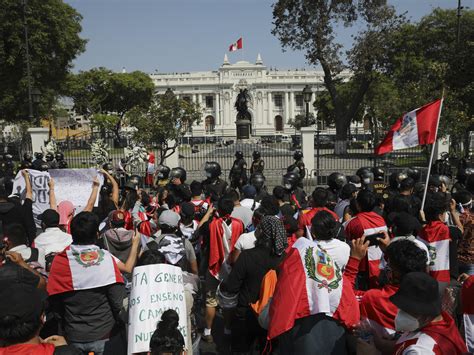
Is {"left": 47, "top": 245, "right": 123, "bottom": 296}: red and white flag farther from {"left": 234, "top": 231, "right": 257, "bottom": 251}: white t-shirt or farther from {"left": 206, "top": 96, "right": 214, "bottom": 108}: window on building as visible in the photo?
{"left": 206, "top": 96, "right": 214, "bottom": 108}: window on building

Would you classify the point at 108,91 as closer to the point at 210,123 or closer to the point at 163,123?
the point at 210,123

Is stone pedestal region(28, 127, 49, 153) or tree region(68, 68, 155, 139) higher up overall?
tree region(68, 68, 155, 139)

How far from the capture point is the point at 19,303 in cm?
238

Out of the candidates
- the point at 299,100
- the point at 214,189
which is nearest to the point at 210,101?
the point at 299,100

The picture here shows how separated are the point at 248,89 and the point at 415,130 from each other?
8933cm

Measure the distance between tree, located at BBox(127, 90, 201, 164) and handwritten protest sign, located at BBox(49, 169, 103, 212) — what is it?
31.8ft

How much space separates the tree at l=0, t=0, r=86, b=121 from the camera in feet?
95.6

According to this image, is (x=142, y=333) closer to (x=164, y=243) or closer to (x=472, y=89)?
(x=164, y=243)

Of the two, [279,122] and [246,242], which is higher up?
[279,122]

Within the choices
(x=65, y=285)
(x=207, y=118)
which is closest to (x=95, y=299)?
(x=65, y=285)

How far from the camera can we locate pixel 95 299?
3607 millimetres

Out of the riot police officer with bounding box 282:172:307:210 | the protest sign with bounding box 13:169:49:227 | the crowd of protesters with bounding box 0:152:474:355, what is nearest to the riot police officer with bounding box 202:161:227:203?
the riot police officer with bounding box 282:172:307:210

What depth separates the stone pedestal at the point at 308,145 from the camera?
17828 millimetres

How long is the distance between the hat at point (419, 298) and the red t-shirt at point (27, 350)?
73.1 inches
